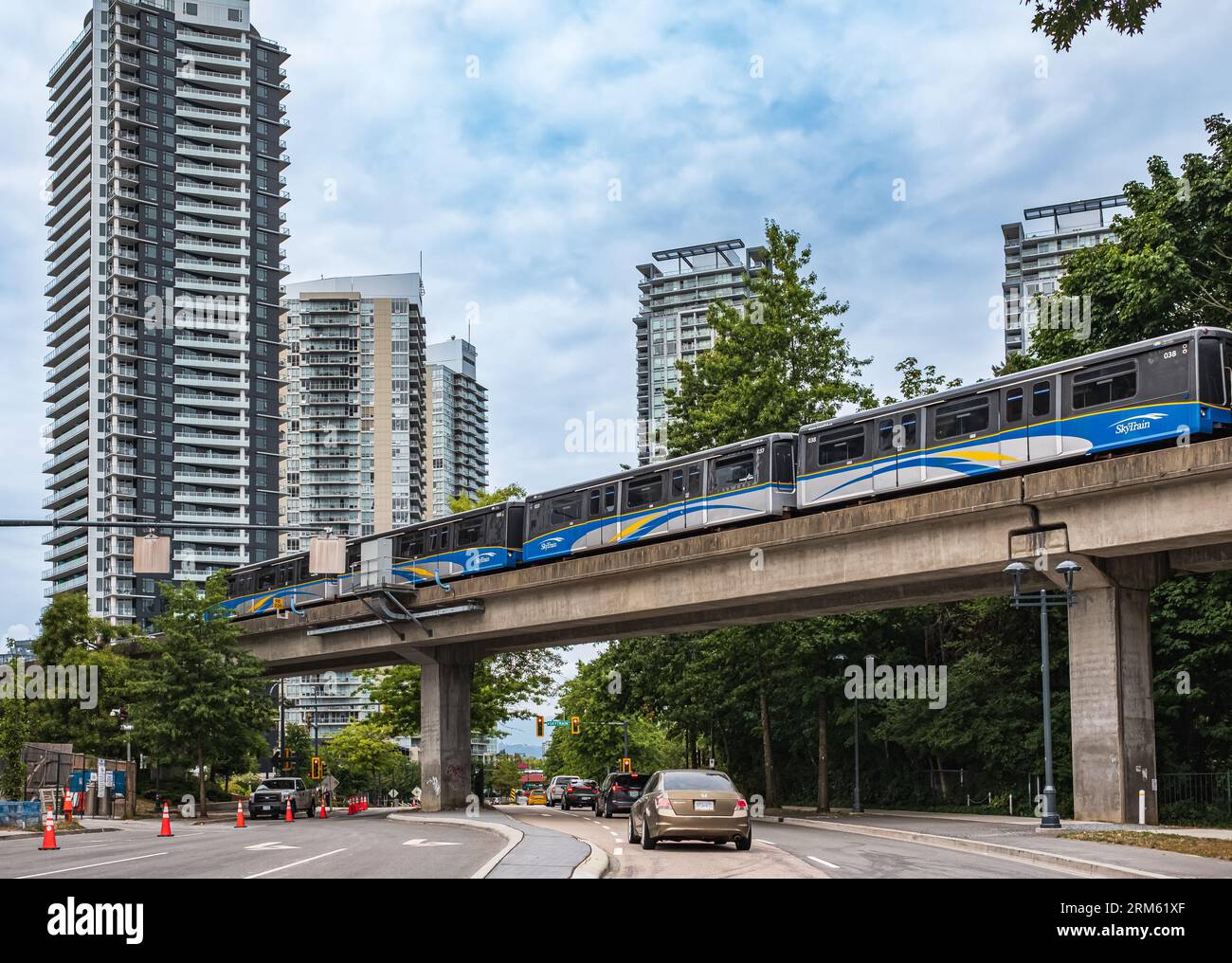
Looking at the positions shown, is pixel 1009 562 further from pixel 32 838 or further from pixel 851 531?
pixel 32 838

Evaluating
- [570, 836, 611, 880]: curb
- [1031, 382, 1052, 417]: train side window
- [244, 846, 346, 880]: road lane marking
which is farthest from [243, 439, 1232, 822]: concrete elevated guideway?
[244, 846, 346, 880]: road lane marking

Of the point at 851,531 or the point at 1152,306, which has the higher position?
the point at 1152,306

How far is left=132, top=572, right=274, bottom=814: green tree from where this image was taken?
5106 centimetres

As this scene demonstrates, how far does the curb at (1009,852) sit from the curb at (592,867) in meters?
6.15

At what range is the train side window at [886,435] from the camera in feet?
112

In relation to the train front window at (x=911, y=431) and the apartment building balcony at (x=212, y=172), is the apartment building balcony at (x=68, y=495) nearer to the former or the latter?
the apartment building balcony at (x=212, y=172)

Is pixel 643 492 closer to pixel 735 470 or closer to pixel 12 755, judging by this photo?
pixel 735 470

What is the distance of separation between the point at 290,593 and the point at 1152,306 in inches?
1407

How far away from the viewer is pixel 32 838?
30.4m

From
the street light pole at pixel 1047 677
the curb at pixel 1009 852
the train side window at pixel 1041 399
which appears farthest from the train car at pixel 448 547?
the street light pole at pixel 1047 677

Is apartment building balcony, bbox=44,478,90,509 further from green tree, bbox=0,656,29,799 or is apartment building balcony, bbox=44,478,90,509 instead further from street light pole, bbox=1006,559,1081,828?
street light pole, bbox=1006,559,1081,828

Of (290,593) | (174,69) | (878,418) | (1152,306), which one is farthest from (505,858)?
(174,69)

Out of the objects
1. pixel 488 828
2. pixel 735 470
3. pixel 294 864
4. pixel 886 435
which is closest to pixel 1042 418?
pixel 886 435
